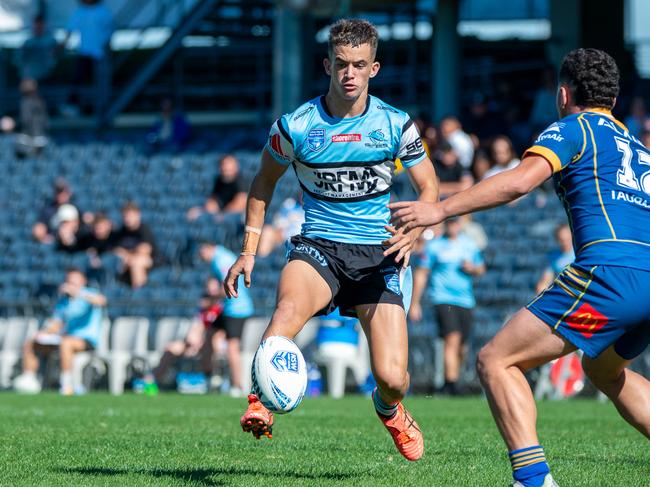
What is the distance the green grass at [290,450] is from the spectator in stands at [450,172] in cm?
660

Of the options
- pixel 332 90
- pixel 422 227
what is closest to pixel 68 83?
pixel 332 90

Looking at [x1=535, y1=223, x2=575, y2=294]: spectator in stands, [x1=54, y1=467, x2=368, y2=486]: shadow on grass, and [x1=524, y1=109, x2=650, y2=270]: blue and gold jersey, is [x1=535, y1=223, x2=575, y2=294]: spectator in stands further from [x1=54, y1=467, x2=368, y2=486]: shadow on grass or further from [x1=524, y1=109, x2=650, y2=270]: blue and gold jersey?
[x1=524, y1=109, x2=650, y2=270]: blue and gold jersey

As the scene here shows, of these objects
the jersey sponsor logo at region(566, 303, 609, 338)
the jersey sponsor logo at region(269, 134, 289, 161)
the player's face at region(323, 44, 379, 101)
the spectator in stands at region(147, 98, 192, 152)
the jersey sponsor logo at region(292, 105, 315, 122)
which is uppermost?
the player's face at region(323, 44, 379, 101)

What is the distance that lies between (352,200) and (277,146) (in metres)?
0.53

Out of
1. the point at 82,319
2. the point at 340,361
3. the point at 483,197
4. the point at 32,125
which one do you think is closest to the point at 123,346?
the point at 82,319

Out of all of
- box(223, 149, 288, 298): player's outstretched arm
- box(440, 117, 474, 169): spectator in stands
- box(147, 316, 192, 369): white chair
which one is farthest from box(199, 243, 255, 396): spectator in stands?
box(223, 149, 288, 298): player's outstretched arm

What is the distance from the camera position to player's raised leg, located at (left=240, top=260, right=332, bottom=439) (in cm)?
646

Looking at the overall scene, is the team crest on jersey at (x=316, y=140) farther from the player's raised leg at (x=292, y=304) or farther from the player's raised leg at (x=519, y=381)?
the player's raised leg at (x=519, y=381)

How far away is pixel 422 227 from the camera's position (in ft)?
18.3

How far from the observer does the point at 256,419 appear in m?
6.39

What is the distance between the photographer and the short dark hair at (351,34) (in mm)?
7070

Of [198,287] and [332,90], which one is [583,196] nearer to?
[332,90]

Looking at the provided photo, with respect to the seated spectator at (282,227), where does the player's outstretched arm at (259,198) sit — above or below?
above

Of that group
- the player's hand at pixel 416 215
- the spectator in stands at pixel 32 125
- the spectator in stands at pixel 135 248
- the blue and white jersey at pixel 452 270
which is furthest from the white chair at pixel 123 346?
the player's hand at pixel 416 215
